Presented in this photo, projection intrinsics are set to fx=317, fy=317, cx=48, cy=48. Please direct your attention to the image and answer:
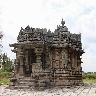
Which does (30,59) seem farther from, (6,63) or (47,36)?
(6,63)

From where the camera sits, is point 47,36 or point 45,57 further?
point 47,36

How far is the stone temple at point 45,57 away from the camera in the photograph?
2002 cm

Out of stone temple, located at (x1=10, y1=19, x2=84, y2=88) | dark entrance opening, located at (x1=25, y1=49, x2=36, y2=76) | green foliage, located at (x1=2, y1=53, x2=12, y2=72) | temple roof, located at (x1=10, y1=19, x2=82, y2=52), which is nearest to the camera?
stone temple, located at (x1=10, y1=19, x2=84, y2=88)

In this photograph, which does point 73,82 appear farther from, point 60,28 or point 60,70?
point 60,28

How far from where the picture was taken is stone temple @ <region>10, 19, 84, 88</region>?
65.7ft

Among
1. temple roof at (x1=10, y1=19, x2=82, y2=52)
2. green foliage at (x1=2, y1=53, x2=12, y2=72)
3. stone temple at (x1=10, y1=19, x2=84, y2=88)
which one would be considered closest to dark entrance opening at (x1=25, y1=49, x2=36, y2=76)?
stone temple at (x1=10, y1=19, x2=84, y2=88)

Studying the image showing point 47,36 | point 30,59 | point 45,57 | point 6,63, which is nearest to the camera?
point 45,57

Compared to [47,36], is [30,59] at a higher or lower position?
lower

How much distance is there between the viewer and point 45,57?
21.2 metres

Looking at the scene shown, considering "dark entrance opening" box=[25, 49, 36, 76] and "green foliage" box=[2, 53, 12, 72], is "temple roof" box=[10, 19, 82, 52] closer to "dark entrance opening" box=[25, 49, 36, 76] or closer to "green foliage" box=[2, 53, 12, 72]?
"dark entrance opening" box=[25, 49, 36, 76]

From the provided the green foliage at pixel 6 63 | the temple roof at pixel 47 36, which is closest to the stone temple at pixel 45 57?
the temple roof at pixel 47 36

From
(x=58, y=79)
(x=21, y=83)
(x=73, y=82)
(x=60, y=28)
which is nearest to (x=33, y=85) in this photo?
(x=21, y=83)

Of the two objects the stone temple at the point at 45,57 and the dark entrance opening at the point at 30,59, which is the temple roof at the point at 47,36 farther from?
the dark entrance opening at the point at 30,59

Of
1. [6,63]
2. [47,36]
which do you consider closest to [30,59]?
[47,36]
